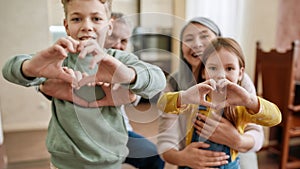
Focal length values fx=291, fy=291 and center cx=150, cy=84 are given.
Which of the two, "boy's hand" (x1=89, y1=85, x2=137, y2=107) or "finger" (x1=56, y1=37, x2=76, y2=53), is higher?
"finger" (x1=56, y1=37, x2=76, y2=53)

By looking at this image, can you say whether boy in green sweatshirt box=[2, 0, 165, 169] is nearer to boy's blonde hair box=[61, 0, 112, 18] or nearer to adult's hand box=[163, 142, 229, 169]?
boy's blonde hair box=[61, 0, 112, 18]

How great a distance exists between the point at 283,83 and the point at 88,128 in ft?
3.77

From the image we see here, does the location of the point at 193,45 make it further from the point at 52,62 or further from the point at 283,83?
the point at 283,83

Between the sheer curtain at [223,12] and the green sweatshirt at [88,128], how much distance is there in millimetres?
284

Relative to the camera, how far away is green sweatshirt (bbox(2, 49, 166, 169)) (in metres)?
0.37

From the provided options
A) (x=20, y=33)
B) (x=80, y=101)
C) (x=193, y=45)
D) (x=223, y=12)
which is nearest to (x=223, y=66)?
(x=193, y=45)

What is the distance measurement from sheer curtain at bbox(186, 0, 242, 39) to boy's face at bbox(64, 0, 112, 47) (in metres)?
0.29

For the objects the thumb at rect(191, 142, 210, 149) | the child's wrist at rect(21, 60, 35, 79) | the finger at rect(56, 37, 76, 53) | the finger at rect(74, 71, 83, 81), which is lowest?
the thumb at rect(191, 142, 210, 149)

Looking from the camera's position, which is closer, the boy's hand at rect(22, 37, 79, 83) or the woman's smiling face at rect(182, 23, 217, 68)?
the boy's hand at rect(22, 37, 79, 83)

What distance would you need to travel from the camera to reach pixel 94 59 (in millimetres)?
307

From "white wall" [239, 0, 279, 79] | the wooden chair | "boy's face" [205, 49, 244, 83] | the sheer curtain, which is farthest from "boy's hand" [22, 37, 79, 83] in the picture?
the wooden chair

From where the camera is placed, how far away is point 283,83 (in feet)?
4.33

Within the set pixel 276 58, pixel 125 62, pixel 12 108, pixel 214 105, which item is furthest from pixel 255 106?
pixel 276 58

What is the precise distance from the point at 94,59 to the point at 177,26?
0.45 feet
